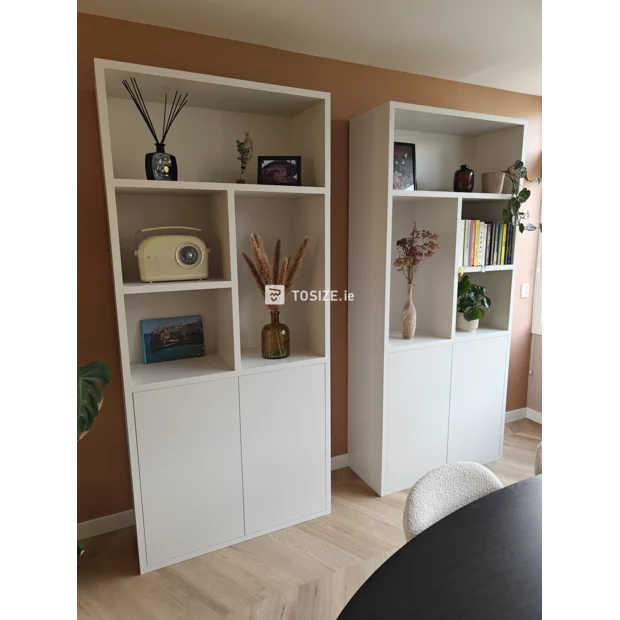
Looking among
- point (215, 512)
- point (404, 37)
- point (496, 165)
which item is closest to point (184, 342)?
point (215, 512)

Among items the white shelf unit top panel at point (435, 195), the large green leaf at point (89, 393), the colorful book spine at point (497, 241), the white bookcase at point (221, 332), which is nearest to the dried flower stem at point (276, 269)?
the white bookcase at point (221, 332)

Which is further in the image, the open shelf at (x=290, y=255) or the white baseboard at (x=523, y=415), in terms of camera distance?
the white baseboard at (x=523, y=415)

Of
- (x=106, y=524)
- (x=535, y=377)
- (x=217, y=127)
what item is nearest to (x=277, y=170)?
(x=217, y=127)

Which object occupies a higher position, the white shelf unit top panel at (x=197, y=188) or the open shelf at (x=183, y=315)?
the white shelf unit top panel at (x=197, y=188)

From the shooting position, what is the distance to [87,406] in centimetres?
174

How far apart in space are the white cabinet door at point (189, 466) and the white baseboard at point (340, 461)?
807 millimetres

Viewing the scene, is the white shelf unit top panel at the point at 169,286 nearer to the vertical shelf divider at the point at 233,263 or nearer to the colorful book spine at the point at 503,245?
the vertical shelf divider at the point at 233,263

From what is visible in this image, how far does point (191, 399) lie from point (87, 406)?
0.44 m

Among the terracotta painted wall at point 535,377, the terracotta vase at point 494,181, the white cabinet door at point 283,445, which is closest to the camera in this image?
the white cabinet door at point 283,445

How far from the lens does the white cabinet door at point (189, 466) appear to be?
6.52 ft

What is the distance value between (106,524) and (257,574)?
2.73ft

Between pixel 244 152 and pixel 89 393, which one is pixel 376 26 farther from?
pixel 89 393

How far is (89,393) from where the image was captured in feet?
5.79
